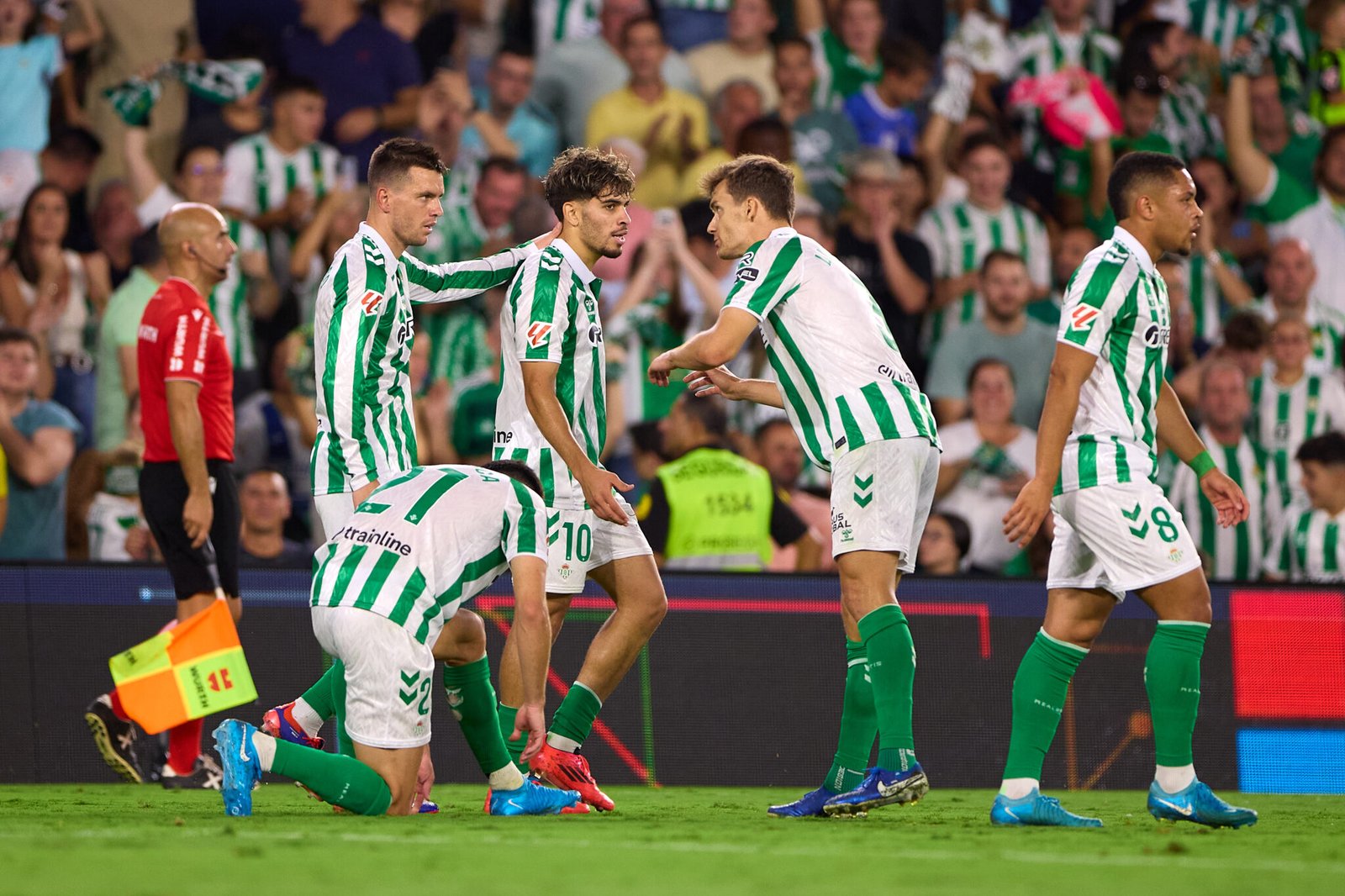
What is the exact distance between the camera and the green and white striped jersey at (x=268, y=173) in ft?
33.1

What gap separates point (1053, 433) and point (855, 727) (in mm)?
1228

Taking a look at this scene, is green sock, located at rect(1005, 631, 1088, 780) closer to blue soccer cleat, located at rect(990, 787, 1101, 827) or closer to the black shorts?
blue soccer cleat, located at rect(990, 787, 1101, 827)

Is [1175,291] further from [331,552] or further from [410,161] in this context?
[331,552]

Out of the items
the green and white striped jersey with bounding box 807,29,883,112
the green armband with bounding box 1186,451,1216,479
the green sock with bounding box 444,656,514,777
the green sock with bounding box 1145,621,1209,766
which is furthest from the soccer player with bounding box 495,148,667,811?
the green and white striped jersey with bounding box 807,29,883,112

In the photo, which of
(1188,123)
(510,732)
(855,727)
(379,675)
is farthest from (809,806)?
(1188,123)

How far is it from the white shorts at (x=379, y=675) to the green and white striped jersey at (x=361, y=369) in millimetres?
999

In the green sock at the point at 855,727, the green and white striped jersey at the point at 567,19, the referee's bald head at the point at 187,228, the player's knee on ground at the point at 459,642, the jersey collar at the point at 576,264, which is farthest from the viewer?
the green and white striped jersey at the point at 567,19

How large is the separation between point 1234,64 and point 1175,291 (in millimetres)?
2083

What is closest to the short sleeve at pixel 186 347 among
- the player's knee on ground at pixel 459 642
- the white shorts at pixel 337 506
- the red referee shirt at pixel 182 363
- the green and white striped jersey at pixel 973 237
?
the red referee shirt at pixel 182 363

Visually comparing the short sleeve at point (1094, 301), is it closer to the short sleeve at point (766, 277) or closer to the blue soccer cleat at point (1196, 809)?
the short sleeve at point (766, 277)

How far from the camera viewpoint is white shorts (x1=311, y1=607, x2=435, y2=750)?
480 cm

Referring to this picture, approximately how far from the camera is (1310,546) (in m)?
9.26

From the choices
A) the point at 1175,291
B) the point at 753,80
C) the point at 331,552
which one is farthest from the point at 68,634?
the point at 1175,291

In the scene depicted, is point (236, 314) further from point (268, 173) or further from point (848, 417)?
point (848, 417)
